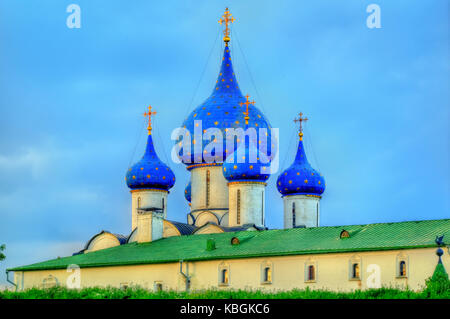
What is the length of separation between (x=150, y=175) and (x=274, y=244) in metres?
13.3

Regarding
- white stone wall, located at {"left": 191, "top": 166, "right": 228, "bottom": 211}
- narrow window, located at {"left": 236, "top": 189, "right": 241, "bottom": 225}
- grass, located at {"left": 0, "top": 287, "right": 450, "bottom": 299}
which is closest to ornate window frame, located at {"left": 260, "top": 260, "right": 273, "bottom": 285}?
grass, located at {"left": 0, "top": 287, "right": 450, "bottom": 299}

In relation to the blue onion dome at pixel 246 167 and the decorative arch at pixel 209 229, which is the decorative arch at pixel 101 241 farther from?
the blue onion dome at pixel 246 167

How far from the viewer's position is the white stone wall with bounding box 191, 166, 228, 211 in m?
52.2

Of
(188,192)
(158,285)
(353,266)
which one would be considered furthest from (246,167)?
(353,266)

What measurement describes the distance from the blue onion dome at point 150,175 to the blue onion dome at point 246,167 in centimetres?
377

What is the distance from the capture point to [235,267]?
39.7m

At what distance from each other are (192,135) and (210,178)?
2.34 meters

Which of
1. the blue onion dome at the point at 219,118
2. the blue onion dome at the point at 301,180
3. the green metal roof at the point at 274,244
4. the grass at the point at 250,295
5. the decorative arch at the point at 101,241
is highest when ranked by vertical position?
the blue onion dome at the point at 219,118

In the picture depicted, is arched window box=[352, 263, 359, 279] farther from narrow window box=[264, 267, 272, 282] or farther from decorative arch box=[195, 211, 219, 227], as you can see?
decorative arch box=[195, 211, 219, 227]

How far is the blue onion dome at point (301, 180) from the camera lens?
168ft

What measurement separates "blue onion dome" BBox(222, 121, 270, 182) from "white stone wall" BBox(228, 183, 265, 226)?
34cm

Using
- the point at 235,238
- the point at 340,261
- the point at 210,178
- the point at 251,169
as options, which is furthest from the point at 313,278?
the point at 210,178

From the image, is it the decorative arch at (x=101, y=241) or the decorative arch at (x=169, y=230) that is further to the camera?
the decorative arch at (x=101, y=241)

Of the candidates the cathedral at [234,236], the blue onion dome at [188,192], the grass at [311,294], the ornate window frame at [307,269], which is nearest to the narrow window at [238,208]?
the cathedral at [234,236]
